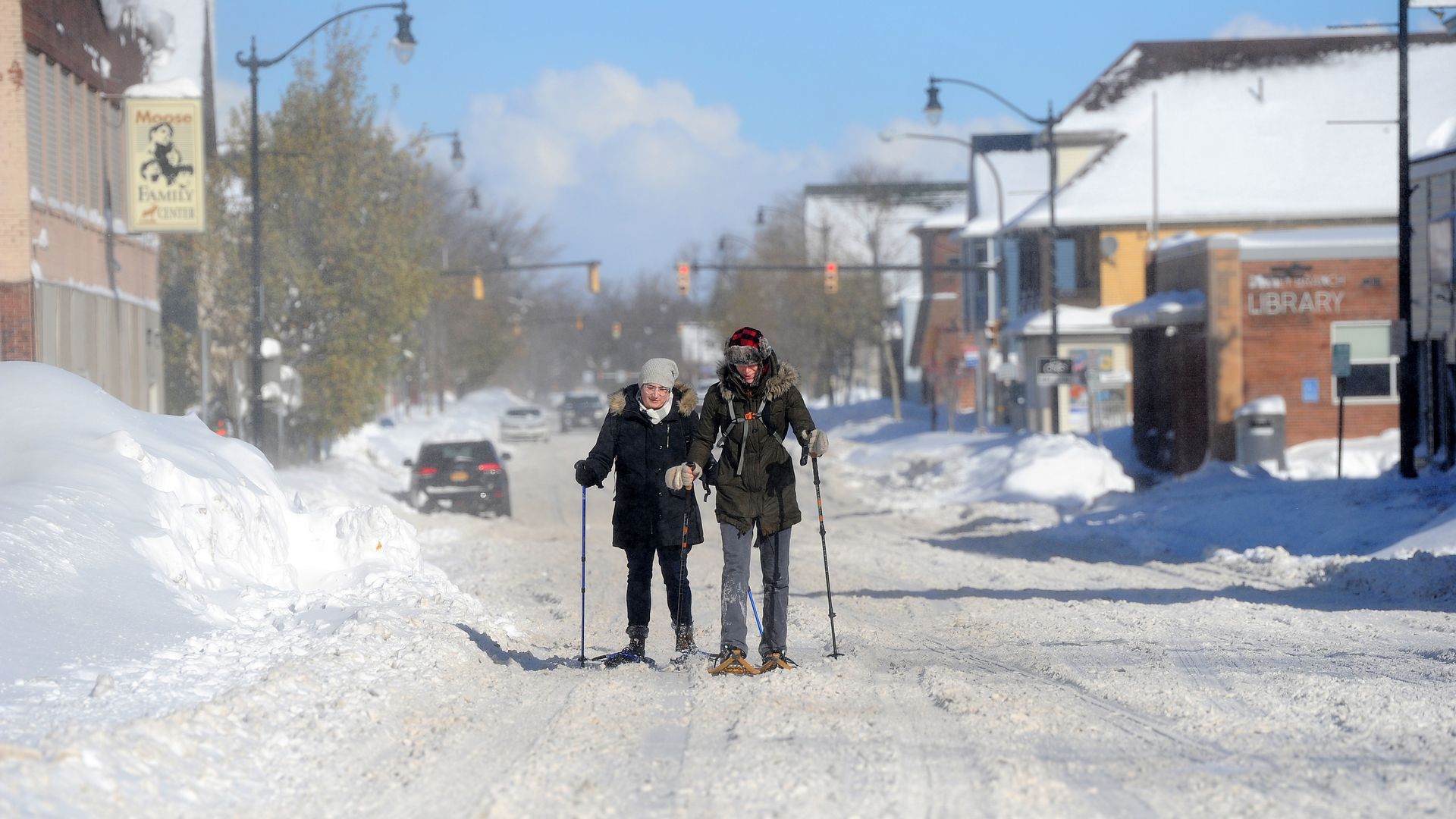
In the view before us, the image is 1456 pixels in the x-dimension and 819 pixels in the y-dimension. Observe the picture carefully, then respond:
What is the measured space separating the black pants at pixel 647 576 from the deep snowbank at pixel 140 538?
266 cm

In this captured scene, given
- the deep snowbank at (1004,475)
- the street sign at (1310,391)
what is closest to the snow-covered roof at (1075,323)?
the deep snowbank at (1004,475)

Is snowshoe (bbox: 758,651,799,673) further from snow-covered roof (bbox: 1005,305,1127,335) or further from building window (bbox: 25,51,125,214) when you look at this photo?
snow-covered roof (bbox: 1005,305,1127,335)

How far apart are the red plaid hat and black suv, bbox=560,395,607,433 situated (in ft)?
197

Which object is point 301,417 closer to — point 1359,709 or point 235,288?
point 235,288

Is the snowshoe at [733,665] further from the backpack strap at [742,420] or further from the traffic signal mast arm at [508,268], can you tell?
the traffic signal mast arm at [508,268]

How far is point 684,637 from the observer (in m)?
9.80

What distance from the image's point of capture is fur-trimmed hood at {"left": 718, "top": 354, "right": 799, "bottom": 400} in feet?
28.4

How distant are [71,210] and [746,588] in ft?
60.1

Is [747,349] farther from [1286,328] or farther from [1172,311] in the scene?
[1286,328]

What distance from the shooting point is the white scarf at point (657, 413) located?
30.9 ft

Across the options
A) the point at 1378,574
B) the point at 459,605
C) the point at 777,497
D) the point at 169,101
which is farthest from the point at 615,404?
the point at 169,101

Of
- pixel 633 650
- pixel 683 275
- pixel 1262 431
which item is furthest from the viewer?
pixel 683 275

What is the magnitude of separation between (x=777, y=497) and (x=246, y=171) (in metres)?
25.7

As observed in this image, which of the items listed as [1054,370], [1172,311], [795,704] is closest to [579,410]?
[1054,370]
